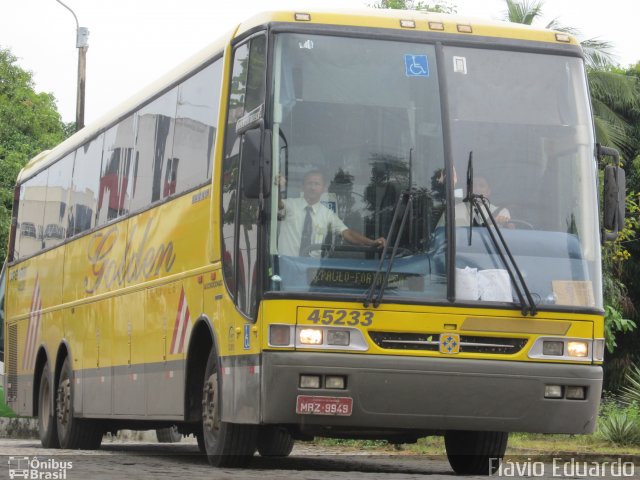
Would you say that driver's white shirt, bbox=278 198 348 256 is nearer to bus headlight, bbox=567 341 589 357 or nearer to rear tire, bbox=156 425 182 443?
bus headlight, bbox=567 341 589 357

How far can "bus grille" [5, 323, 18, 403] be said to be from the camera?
22.2m

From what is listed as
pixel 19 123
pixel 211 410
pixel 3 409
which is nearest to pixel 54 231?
pixel 3 409

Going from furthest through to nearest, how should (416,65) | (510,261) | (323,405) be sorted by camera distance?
(416,65) < (510,261) < (323,405)

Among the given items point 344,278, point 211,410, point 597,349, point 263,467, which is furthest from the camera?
point 263,467

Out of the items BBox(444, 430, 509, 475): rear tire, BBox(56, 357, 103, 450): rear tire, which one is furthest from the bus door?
BBox(56, 357, 103, 450): rear tire

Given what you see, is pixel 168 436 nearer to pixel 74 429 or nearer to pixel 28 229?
pixel 28 229

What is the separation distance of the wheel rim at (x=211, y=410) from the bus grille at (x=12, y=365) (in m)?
9.85

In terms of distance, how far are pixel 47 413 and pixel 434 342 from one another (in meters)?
9.87

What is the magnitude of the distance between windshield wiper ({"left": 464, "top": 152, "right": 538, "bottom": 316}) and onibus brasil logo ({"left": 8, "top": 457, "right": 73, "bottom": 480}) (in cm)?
357

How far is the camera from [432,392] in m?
11.1

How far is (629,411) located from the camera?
20.8 m

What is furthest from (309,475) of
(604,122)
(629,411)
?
(604,122)

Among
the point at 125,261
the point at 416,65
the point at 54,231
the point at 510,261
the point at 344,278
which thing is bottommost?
the point at 344,278

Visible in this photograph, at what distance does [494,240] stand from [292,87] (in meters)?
1.92
